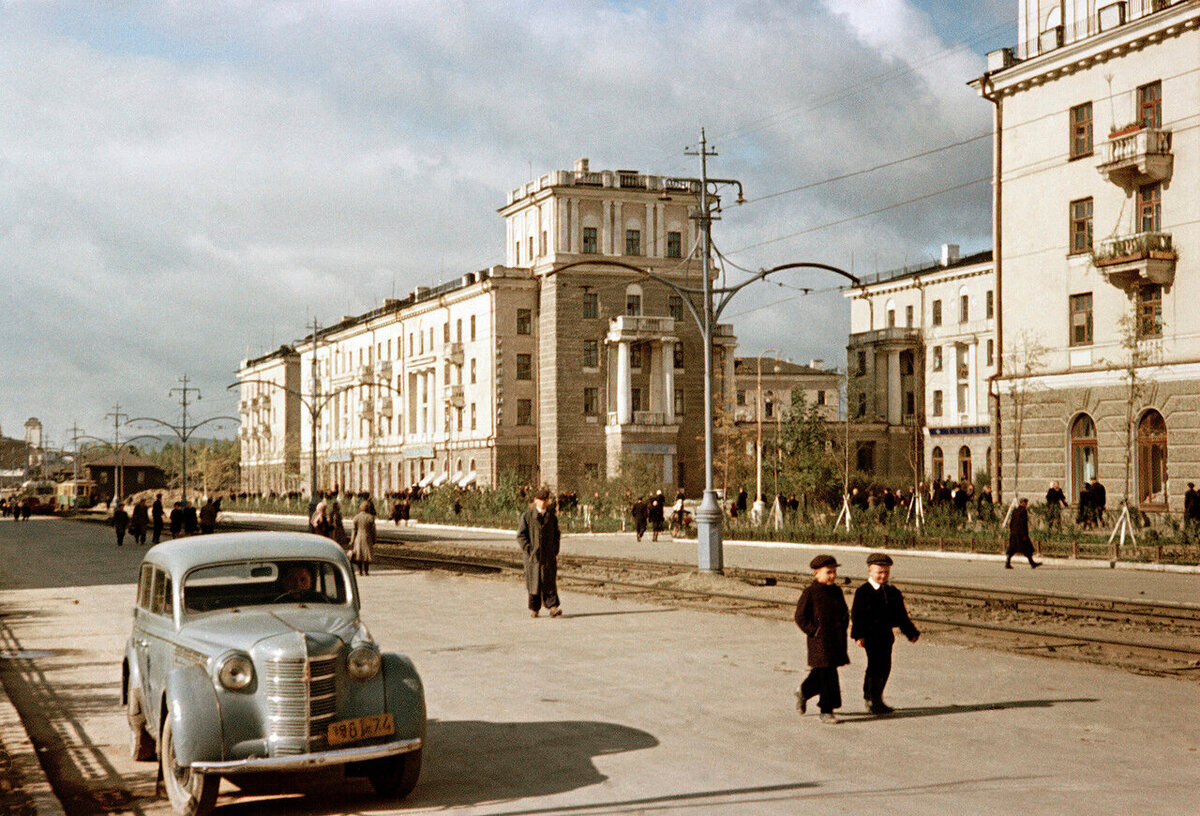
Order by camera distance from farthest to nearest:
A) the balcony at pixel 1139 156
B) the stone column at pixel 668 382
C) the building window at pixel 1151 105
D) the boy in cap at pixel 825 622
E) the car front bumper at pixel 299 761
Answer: the stone column at pixel 668 382, the building window at pixel 1151 105, the balcony at pixel 1139 156, the boy in cap at pixel 825 622, the car front bumper at pixel 299 761

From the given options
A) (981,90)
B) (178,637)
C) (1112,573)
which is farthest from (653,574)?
(981,90)

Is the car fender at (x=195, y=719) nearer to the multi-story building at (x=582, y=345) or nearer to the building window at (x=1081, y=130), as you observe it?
the building window at (x=1081, y=130)

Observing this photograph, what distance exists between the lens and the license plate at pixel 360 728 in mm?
7883

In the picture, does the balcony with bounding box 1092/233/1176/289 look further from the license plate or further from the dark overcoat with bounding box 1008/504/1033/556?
the license plate

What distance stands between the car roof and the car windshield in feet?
0.19

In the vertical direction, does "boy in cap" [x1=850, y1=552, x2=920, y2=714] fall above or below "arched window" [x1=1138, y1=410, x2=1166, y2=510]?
below

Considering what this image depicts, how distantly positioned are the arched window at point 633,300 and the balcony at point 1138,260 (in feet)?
141

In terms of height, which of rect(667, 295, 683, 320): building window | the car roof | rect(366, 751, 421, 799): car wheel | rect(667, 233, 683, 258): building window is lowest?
rect(366, 751, 421, 799): car wheel

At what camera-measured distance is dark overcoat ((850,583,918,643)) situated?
1038 centimetres

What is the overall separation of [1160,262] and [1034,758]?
3111 centimetres

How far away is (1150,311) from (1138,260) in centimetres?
180

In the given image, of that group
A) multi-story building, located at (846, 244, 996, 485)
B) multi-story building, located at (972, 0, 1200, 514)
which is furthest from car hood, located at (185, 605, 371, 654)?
multi-story building, located at (846, 244, 996, 485)

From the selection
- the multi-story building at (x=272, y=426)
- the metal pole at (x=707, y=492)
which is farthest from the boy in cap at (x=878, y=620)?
the multi-story building at (x=272, y=426)

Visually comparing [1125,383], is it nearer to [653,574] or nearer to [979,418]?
[653,574]
